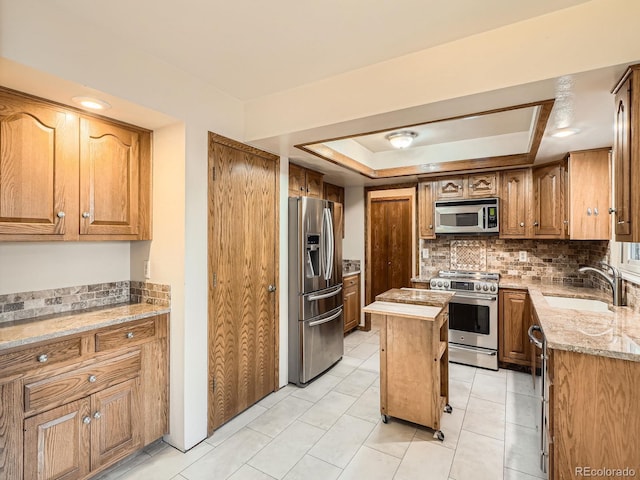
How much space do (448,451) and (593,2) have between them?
101 inches

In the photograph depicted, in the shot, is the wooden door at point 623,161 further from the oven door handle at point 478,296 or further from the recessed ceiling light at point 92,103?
the recessed ceiling light at point 92,103

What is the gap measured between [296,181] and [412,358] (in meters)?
2.05

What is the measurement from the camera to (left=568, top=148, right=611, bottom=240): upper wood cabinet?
2.81m

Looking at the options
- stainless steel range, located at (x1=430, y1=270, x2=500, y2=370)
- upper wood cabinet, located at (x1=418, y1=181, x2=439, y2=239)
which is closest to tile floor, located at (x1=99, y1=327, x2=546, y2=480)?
stainless steel range, located at (x1=430, y1=270, x2=500, y2=370)

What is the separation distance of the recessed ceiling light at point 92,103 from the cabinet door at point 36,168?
0.13 m

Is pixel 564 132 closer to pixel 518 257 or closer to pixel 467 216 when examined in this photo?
pixel 467 216

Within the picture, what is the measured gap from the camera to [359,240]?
490cm

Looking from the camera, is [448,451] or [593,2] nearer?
[593,2]

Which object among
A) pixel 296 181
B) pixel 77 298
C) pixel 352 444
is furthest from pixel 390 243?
pixel 77 298

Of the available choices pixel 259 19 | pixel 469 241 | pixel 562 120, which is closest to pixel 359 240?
pixel 469 241

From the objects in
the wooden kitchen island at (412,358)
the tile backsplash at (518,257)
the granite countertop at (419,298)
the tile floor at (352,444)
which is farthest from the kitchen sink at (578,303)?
the wooden kitchen island at (412,358)

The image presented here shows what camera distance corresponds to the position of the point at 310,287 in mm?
3158

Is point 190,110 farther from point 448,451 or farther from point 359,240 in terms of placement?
point 359,240

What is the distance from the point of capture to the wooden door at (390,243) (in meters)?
5.30
